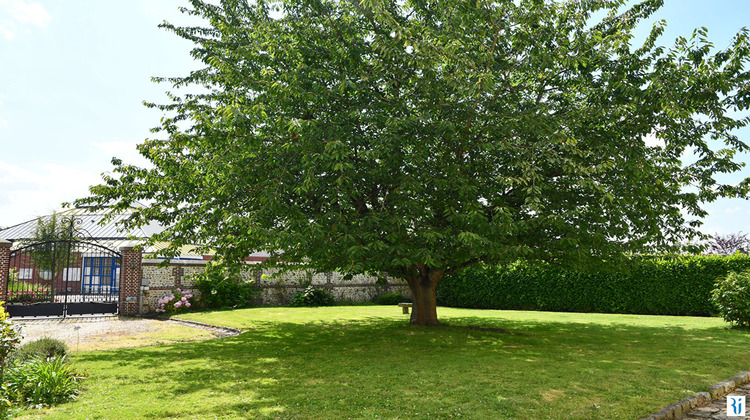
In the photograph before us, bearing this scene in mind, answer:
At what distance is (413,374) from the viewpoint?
7.18 meters

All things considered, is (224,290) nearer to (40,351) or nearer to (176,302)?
(176,302)

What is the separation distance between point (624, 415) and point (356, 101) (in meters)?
6.92

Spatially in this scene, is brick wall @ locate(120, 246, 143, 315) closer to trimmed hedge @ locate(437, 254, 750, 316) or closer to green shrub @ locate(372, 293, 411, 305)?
green shrub @ locate(372, 293, 411, 305)

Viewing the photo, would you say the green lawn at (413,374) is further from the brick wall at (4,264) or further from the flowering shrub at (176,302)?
the brick wall at (4,264)

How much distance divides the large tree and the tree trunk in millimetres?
2900

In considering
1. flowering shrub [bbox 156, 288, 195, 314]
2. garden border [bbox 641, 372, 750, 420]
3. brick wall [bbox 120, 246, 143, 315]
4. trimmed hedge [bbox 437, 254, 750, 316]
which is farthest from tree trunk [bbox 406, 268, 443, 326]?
brick wall [bbox 120, 246, 143, 315]

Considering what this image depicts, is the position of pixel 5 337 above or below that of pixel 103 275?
below

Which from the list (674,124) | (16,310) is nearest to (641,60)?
(674,124)

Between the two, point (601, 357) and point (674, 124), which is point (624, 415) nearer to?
point (601, 357)

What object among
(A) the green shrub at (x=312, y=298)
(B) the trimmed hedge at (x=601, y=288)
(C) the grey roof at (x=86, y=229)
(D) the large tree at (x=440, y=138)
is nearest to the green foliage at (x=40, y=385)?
(D) the large tree at (x=440, y=138)

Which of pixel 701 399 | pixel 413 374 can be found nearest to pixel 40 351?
pixel 413 374

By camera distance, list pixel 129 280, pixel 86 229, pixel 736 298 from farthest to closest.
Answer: pixel 86 229
pixel 129 280
pixel 736 298

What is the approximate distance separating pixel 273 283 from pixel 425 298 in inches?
437

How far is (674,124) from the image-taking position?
31.1 ft
